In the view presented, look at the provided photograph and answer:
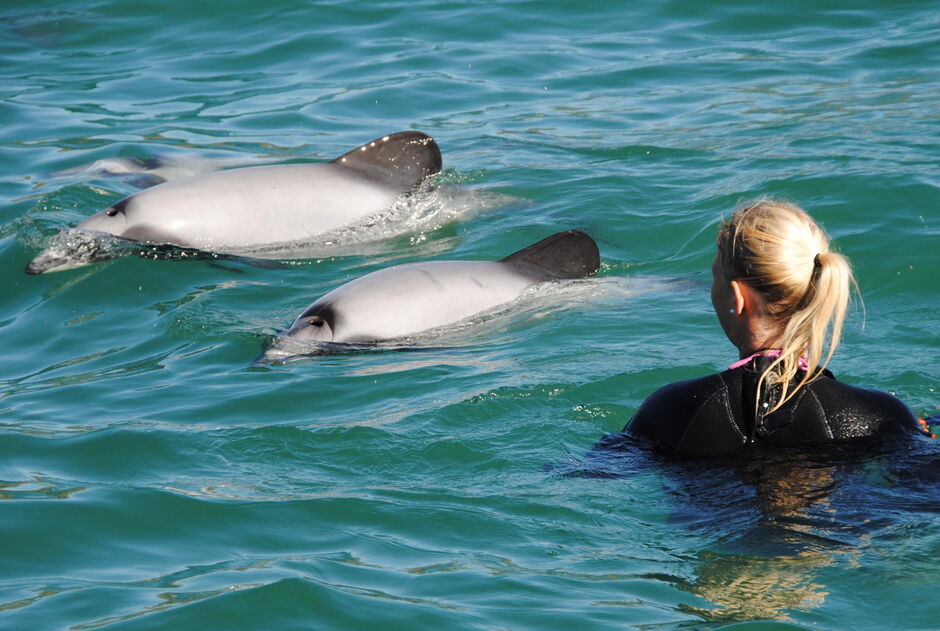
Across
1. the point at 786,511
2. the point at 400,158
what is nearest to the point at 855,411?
the point at 786,511

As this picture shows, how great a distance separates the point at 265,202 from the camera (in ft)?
33.1

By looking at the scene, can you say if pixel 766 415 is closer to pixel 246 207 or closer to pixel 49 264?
pixel 246 207

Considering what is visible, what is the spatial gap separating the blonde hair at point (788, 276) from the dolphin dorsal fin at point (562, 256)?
401 cm

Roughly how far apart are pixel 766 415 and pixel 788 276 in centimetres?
55

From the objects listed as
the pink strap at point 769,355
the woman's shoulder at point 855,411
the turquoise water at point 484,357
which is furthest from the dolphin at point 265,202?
the woman's shoulder at point 855,411

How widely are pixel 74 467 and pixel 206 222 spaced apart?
13.0ft

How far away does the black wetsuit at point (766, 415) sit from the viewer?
4805 millimetres

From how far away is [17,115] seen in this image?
587 inches

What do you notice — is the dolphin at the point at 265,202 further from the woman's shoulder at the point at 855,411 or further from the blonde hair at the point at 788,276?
the woman's shoulder at the point at 855,411

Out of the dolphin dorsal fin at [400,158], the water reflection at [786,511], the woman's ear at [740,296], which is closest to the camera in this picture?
the water reflection at [786,511]

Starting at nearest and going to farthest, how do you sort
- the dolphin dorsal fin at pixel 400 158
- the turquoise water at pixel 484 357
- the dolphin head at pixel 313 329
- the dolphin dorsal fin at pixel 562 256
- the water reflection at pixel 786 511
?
the water reflection at pixel 786 511, the turquoise water at pixel 484 357, the dolphin head at pixel 313 329, the dolphin dorsal fin at pixel 562 256, the dolphin dorsal fin at pixel 400 158

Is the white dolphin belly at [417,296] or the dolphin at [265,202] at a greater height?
the dolphin at [265,202]

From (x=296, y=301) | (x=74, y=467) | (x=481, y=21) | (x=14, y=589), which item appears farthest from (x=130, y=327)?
(x=481, y=21)

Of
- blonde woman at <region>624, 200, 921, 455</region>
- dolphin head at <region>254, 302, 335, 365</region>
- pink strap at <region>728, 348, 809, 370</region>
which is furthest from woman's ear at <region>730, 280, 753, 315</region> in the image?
dolphin head at <region>254, 302, 335, 365</region>
